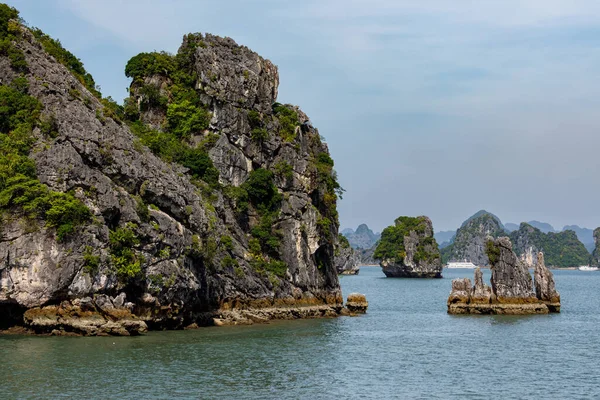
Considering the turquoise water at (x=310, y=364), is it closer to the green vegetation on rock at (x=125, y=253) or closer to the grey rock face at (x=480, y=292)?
the green vegetation on rock at (x=125, y=253)

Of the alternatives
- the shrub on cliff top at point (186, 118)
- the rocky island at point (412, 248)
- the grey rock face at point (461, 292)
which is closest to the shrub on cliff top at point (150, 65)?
the shrub on cliff top at point (186, 118)

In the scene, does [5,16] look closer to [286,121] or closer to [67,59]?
[67,59]

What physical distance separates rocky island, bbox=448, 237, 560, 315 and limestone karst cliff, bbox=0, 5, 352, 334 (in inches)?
548

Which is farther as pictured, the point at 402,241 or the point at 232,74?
the point at 402,241

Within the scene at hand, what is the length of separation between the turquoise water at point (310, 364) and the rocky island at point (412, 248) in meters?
120

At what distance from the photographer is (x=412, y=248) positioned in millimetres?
187250

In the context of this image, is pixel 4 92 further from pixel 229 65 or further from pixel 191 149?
pixel 229 65

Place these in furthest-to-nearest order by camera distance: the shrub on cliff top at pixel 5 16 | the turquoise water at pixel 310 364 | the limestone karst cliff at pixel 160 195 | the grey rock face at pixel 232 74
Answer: the grey rock face at pixel 232 74 → the shrub on cliff top at pixel 5 16 → the limestone karst cliff at pixel 160 195 → the turquoise water at pixel 310 364

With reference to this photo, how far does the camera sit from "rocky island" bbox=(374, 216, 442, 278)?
187m

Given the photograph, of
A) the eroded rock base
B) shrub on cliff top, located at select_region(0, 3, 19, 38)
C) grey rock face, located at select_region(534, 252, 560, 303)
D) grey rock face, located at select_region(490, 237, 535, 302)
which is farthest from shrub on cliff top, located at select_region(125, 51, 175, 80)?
grey rock face, located at select_region(534, 252, 560, 303)

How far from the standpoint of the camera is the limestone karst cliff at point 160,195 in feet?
164

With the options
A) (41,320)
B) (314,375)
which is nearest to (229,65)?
(41,320)

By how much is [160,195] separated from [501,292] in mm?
40574

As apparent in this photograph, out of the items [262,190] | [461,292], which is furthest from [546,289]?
[262,190]
